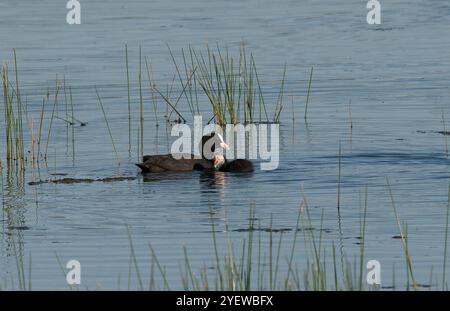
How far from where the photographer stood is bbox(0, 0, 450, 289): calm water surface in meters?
11.1

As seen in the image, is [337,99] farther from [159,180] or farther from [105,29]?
[105,29]

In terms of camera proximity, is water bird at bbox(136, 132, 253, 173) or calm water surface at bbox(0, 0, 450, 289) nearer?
calm water surface at bbox(0, 0, 450, 289)

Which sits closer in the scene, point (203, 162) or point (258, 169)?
point (258, 169)

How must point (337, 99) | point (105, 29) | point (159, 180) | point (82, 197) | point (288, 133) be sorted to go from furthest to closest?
point (105, 29) → point (337, 99) → point (288, 133) → point (159, 180) → point (82, 197)

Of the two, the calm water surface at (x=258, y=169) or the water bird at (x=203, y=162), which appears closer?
the calm water surface at (x=258, y=169)

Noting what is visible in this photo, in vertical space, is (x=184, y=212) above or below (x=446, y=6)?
below

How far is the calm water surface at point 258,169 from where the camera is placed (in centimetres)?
1109

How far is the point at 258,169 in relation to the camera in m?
15.0

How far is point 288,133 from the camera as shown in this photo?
1708cm

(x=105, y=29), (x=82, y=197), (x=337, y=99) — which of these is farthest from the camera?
(x=105, y=29)

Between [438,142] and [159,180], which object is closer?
[159,180]

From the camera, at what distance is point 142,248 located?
10.9 m

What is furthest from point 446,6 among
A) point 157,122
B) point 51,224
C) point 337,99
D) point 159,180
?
point 51,224

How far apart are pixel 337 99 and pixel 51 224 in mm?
8269
